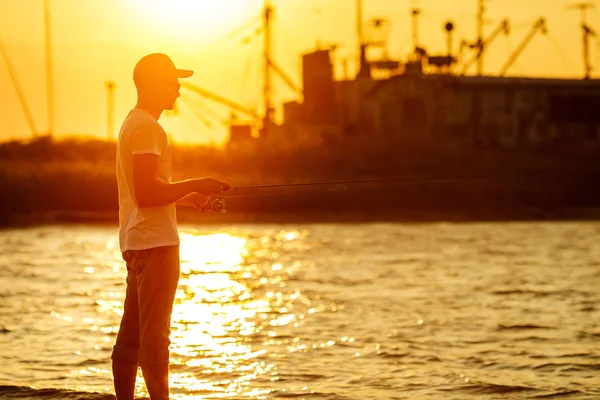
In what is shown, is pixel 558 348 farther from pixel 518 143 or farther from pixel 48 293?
pixel 518 143

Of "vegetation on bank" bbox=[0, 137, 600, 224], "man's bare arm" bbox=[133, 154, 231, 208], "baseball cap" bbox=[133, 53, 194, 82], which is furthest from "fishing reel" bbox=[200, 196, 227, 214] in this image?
"vegetation on bank" bbox=[0, 137, 600, 224]

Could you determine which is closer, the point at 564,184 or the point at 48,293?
the point at 48,293

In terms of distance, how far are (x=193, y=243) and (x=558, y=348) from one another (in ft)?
69.7

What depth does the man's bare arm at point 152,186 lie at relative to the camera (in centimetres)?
615

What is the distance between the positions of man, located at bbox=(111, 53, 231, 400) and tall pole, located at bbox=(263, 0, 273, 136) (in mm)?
56651

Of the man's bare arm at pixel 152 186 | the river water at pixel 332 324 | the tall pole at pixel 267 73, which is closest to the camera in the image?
the man's bare arm at pixel 152 186

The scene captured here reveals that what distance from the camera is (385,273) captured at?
65.7ft

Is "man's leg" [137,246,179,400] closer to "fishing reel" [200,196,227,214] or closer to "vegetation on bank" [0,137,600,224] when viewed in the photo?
"fishing reel" [200,196,227,214]

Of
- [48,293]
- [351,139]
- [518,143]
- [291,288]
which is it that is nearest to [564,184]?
[518,143]

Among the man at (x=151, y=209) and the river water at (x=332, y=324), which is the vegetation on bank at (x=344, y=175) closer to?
the river water at (x=332, y=324)

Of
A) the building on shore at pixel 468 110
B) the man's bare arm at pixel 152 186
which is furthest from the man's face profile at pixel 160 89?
the building on shore at pixel 468 110

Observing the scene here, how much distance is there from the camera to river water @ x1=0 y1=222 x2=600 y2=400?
9227 mm

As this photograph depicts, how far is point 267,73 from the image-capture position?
65750mm

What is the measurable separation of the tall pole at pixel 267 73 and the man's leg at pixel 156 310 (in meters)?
56.8
